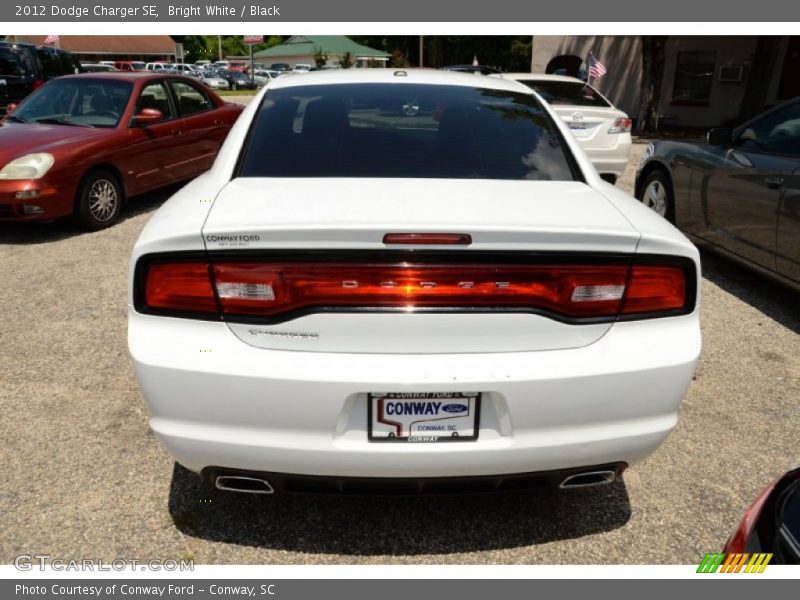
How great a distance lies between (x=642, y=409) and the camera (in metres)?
2.07

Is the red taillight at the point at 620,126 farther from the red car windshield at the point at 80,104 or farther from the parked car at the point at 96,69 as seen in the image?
the parked car at the point at 96,69

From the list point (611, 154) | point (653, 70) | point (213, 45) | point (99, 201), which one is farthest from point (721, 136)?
point (213, 45)

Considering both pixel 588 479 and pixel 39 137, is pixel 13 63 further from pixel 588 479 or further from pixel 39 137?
pixel 588 479

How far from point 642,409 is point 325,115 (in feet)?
5.96

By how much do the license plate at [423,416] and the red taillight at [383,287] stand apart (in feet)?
0.89

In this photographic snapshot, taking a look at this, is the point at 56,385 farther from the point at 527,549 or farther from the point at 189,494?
Result: the point at 527,549

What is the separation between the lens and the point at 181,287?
1988 millimetres

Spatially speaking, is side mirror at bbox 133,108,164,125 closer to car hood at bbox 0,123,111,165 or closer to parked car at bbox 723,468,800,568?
car hood at bbox 0,123,111,165

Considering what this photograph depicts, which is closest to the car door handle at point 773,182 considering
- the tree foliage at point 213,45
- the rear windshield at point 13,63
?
the rear windshield at point 13,63

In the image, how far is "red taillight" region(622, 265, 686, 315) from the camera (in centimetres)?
204

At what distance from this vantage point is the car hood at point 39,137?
631 cm
